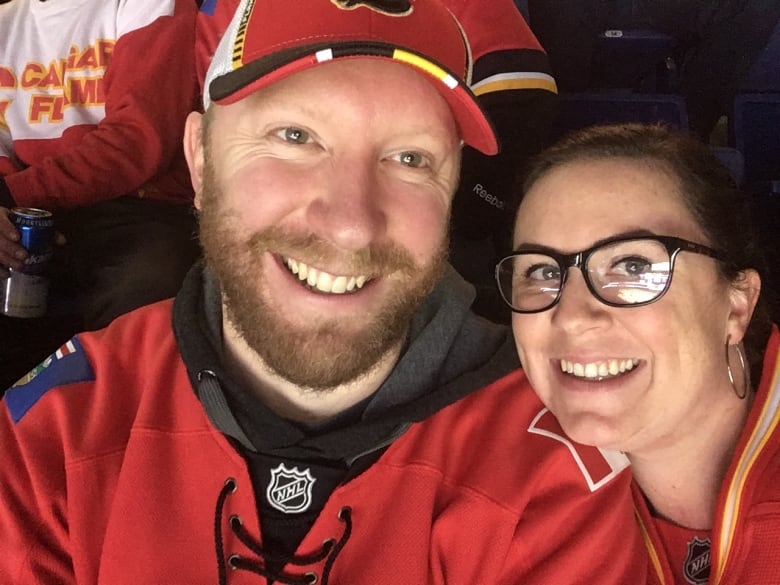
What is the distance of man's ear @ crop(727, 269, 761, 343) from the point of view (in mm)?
1105

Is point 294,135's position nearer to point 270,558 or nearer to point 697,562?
point 270,558

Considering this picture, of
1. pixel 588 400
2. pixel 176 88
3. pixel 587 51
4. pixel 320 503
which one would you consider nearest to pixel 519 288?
pixel 588 400

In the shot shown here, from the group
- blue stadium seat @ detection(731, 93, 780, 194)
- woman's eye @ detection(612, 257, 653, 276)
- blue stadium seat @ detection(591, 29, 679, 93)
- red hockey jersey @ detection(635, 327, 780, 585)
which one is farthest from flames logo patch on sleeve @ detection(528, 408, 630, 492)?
blue stadium seat @ detection(591, 29, 679, 93)

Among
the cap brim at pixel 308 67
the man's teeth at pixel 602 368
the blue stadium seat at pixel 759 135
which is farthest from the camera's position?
the blue stadium seat at pixel 759 135

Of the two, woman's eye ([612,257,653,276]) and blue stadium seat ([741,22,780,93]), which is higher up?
blue stadium seat ([741,22,780,93])

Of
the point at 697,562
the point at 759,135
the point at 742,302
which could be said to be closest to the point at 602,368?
the point at 742,302

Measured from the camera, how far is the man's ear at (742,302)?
111 cm

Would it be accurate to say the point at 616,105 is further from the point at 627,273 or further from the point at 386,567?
the point at 386,567

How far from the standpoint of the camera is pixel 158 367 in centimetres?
111

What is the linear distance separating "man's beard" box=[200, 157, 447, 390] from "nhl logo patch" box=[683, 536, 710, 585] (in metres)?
0.62

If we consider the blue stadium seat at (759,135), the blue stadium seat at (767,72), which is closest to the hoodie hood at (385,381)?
the blue stadium seat at (759,135)

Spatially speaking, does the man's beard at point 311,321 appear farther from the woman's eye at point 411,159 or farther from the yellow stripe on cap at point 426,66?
the yellow stripe on cap at point 426,66

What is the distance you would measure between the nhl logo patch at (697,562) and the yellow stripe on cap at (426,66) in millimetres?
836

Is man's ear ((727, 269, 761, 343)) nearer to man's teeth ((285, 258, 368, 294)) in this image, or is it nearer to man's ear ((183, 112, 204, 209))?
man's teeth ((285, 258, 368, 294))
